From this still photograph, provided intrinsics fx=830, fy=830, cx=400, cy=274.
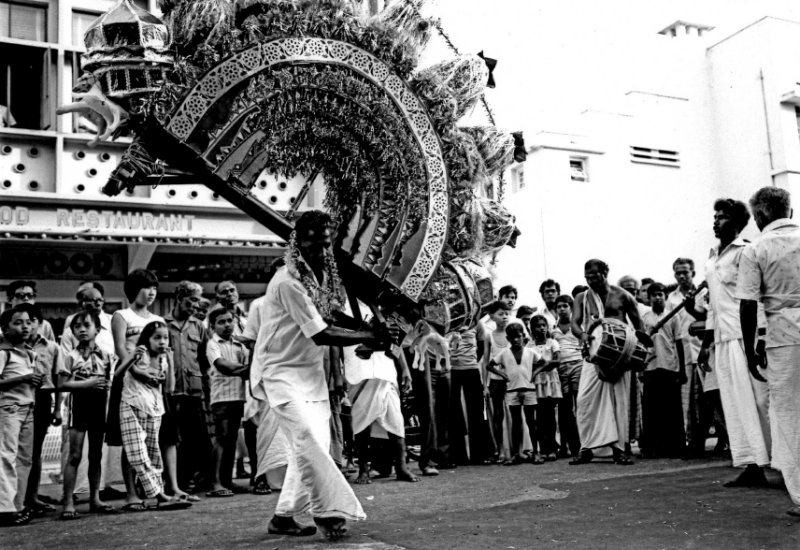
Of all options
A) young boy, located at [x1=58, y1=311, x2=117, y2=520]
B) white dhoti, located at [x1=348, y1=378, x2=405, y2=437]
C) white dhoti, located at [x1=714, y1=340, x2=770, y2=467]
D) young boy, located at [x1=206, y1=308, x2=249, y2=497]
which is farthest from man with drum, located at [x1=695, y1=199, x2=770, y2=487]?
young boy, located at [x1=58, y1=311, x2=117, y2=520]

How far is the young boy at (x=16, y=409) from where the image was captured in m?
6.26

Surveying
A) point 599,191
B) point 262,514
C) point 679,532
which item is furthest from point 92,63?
point 599,191

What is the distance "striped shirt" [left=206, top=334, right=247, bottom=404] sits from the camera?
314 inches

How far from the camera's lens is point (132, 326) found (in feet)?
23.3

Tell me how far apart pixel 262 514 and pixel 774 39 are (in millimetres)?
21877

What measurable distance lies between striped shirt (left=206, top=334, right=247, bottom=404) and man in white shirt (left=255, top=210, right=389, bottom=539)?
9.10 feet

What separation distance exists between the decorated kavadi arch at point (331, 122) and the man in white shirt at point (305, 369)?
1.22 feet

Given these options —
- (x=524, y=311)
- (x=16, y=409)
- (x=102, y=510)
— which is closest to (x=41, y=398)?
(x=16, y=409)

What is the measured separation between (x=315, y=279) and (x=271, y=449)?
2192mm

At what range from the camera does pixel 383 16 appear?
5.56m

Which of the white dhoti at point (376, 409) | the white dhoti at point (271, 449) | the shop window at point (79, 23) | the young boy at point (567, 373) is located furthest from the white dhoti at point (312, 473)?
the shop window at point (79, 23)

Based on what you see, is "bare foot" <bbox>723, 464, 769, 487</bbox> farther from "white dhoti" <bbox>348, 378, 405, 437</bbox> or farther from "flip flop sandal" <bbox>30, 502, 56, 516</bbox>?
"flip flop sandal" <bbox>30, 502, 56, 516</bbox>

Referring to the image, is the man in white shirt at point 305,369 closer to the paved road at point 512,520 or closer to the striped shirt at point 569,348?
the paved road at point 512,520

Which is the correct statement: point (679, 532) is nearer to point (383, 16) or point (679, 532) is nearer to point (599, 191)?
point (383, 16)
